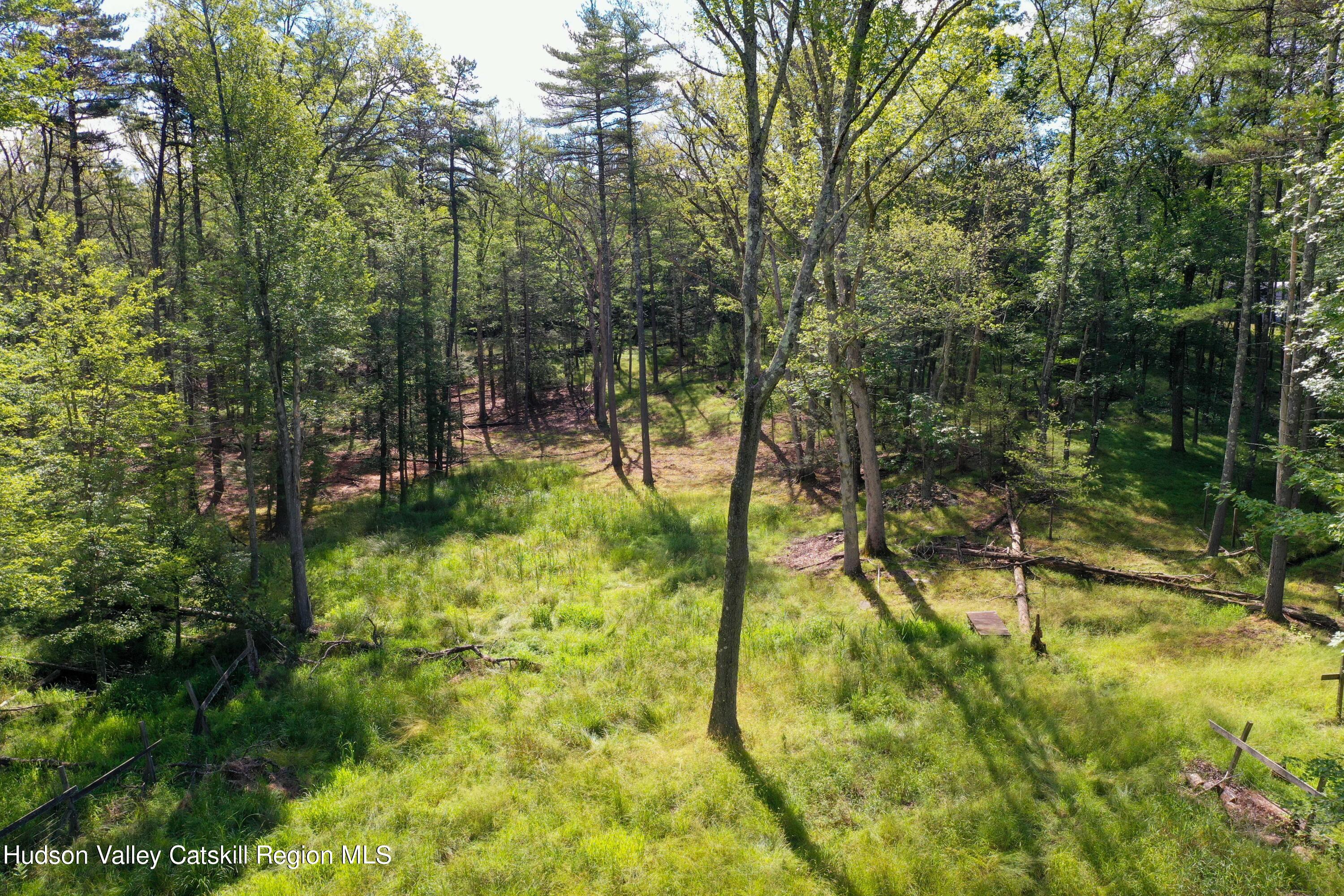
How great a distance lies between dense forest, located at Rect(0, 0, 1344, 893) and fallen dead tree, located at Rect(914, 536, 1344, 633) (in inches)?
6.7

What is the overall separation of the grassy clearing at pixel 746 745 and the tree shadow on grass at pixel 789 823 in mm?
29

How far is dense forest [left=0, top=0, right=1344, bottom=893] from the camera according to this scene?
937cm

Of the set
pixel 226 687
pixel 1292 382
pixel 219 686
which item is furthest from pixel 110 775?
pixel 1292 382

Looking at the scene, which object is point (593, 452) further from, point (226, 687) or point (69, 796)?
point (69, 796)

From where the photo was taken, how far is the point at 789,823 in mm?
6746

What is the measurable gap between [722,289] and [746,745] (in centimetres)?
2323

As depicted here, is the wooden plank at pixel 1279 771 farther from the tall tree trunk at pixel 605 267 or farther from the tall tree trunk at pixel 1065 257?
the tall tree trunk at pixel 605 267

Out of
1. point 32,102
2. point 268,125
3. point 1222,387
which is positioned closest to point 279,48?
point 268,125

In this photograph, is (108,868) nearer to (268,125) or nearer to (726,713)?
(726,713)

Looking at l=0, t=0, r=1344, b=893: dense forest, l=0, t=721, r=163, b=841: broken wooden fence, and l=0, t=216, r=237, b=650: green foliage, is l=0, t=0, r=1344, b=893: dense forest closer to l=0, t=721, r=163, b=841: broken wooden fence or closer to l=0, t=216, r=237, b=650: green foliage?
l=0, t=216, r=237, b=650: green foliage

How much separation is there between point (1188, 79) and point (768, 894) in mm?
23692

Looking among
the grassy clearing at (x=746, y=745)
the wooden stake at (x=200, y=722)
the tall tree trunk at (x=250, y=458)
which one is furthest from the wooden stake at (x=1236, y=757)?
the tall tree trunk at (x=250, y=458)

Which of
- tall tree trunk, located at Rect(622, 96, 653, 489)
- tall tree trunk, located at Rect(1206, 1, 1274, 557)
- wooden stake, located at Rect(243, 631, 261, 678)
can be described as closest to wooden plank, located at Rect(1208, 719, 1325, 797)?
tall tree trunk, located at Rect(1206, 1, 1274, 557)

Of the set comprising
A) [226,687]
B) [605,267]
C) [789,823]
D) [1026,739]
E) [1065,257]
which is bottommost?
[226,687]
